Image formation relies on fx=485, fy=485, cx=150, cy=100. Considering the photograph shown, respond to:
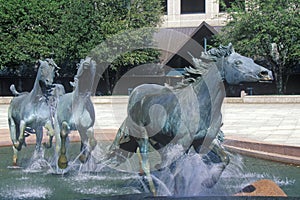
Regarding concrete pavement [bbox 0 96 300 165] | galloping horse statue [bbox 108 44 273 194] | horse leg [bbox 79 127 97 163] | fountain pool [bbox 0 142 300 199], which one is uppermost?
galloping horse statue [bbox 108 44 273 194]

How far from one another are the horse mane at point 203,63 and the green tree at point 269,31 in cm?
2744

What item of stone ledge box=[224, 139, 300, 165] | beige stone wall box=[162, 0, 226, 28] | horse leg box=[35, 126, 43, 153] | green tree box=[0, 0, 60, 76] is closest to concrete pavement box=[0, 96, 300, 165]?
stone ledge box=[224, 139, 300, 165]

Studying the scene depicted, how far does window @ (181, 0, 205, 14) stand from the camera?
155ft

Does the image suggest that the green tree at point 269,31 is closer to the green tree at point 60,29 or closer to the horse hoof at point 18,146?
the green tree at point 60,29

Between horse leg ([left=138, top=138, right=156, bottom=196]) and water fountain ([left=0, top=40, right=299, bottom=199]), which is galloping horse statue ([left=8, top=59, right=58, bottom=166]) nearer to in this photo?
water fountain ([left=0, top=40, right=299, bottom=199])

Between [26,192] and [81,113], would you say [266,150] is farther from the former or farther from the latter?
[26,192]

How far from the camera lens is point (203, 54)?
230 inches

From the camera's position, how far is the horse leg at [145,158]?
230 inches

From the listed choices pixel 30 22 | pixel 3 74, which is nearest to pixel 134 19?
pixel 30 22

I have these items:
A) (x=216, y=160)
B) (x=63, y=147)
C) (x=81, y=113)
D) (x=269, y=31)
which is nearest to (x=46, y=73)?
(x=81, y=113)

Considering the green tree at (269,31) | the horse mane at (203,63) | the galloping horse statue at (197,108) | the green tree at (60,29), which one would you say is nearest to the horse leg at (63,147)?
the galloping horse statue at (197,108)

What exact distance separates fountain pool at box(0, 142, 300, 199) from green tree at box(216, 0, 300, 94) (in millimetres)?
24283

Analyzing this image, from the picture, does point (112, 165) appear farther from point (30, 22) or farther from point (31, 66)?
point (31, 66)

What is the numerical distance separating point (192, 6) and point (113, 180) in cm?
4124
